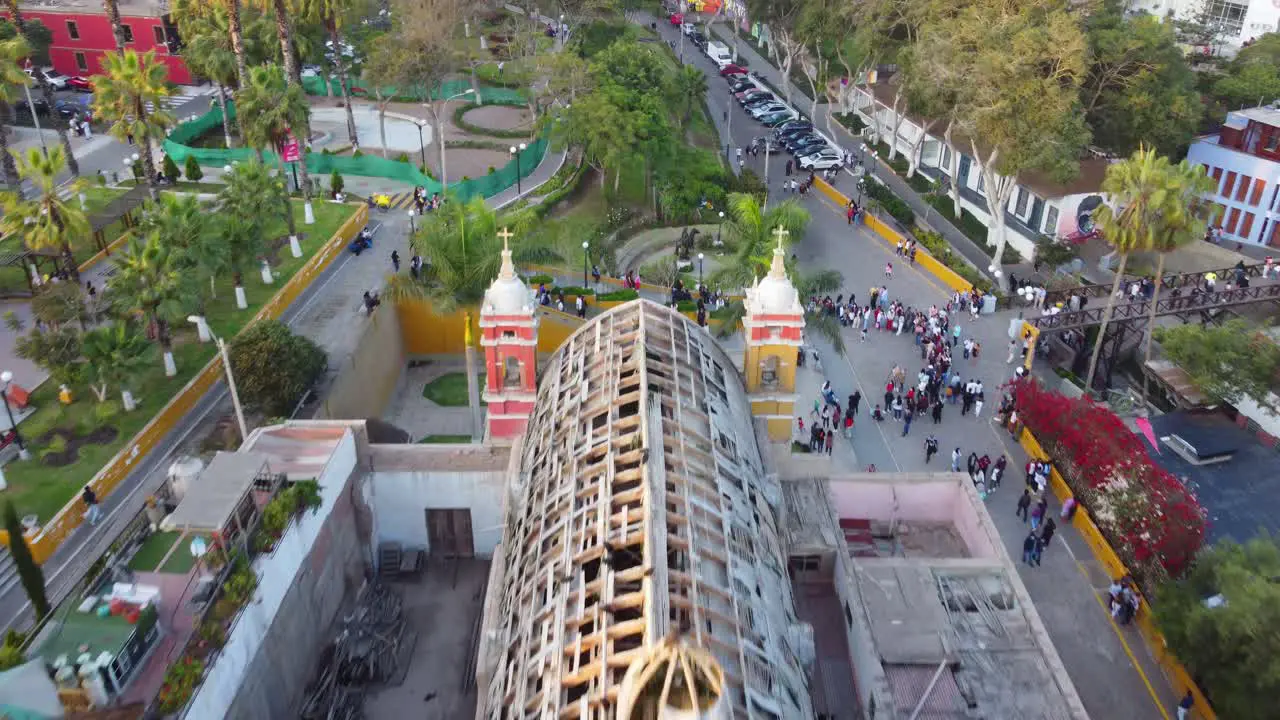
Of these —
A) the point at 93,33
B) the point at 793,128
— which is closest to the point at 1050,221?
the point at 793,128

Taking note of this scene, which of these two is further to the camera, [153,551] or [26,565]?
[153,551]

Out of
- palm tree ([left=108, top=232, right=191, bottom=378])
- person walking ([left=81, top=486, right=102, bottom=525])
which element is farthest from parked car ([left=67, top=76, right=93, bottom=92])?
person walking ([left=81, top=486, right=102, bottom=525])

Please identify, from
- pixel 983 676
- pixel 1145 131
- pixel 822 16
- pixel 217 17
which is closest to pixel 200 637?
pixel 983 676

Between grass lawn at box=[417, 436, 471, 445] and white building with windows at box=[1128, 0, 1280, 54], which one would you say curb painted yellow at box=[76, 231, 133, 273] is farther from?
white building with windows at box=[1128, 0, 1280, 54]

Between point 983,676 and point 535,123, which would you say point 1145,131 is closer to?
point 535,123

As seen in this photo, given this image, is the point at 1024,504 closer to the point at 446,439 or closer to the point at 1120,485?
the point at 1120,485

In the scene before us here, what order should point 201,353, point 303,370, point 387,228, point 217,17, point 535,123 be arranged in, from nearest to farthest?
point 303,370 → point 201,353 → point 387,228 → point 217,17 → point 535,123
